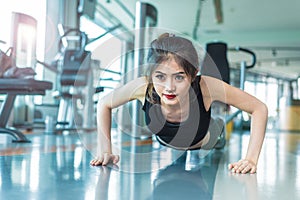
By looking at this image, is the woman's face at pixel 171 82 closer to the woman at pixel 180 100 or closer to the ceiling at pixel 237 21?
the woman at pixel 180 100

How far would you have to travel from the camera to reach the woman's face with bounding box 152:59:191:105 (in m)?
1.34

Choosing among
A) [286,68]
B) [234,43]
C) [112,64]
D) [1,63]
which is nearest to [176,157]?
[112,64]

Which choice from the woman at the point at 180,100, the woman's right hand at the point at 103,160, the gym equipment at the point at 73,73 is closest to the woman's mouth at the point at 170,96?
the woman at the point at 180,100

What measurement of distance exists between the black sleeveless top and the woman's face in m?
0.08

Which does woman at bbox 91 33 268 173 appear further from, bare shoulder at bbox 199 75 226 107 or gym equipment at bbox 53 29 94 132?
gym equipment at bbox 53 29 94 132

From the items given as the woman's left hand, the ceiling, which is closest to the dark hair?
the woman's left hand

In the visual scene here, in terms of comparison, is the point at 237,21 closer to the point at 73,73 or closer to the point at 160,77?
the point at 73,73

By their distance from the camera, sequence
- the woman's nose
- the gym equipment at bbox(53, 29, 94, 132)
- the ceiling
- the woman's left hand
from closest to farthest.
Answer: the woman's nose → the woman's left hand → the gym equipment at bbox(53, 29, 94, 132) → the ceiling

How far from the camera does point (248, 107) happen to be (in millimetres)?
1489

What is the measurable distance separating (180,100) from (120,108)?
0.57m

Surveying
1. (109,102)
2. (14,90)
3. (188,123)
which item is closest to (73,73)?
(14,90)

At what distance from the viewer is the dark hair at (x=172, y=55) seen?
1383mm

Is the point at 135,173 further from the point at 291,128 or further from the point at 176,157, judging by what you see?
the point at 291,128

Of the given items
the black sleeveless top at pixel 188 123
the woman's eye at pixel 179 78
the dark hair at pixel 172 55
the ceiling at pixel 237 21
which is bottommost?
the black sleeveless top at pixel 188 123
